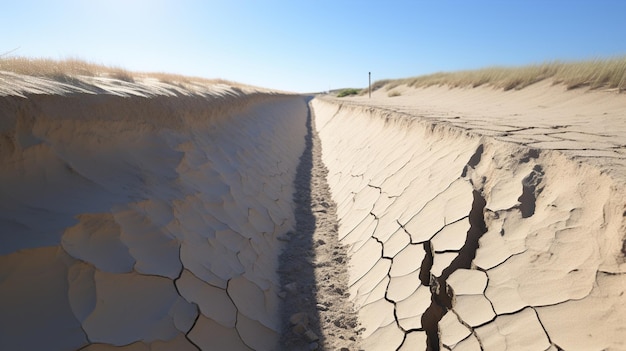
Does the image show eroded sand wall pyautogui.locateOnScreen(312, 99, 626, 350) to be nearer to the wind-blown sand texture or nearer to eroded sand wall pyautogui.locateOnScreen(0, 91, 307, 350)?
the wind-blown sand texture

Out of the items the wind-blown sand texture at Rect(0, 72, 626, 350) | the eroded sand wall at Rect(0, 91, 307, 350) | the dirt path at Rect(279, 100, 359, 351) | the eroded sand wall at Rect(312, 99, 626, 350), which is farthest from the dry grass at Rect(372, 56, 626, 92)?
the eroded sand wall at Rect(0, 91, 307, 350)

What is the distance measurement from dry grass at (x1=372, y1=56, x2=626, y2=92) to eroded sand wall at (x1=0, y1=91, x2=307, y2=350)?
565 cm

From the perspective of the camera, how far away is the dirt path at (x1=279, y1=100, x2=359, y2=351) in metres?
2.12

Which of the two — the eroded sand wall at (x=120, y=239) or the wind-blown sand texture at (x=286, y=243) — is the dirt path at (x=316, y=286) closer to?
the wind-blown sand texture at (x=286, y=243)

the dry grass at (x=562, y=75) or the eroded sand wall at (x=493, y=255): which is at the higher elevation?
the dry grass at (x=562, y=75)

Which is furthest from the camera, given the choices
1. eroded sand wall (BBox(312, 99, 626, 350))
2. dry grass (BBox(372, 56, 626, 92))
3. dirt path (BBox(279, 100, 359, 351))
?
dry grass (BBox(372, 56, 626, 92))

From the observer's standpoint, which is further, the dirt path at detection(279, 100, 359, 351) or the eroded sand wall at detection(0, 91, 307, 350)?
the dirt path at detection(279, 100, 359, 351)


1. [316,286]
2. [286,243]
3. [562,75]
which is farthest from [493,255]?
[562,75]

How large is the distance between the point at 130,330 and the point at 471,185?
2077 millimetres

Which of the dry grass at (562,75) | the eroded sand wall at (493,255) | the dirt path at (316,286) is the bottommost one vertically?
the dirt path at (316,286)

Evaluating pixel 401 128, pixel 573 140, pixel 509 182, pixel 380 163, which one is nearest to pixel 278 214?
pixel 380 163

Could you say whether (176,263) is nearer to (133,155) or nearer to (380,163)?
(133,155)

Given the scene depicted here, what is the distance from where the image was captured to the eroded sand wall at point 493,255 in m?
1.44

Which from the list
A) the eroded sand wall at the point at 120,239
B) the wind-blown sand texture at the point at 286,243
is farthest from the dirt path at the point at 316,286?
the eroded sand wall at the point at 120,239
